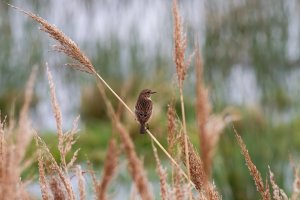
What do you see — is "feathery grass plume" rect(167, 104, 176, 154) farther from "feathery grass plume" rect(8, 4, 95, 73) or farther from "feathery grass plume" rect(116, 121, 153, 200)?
"feathery grass plume" rect(116, 121, 153, 200)

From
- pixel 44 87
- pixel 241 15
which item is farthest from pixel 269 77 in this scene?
pixel 44 87

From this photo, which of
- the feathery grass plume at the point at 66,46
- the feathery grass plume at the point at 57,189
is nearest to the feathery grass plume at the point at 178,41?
the feathery grass plume at the point at 66,46

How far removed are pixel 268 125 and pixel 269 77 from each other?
1.94ft

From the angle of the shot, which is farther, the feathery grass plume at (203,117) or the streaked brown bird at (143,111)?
the streaked brown bird at (143,111)

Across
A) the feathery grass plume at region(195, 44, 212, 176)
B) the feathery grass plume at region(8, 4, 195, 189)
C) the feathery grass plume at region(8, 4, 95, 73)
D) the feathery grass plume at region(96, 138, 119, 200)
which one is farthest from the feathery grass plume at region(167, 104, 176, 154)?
the feathery grass plume at region(96, 138, 119, 200)

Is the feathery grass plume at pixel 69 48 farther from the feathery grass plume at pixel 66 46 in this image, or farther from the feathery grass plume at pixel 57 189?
the feathery grass plume at pixel 57 189

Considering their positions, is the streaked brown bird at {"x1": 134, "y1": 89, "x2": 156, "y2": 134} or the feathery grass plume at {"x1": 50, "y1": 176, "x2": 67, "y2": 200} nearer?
the feathery grass plume at {"x1": 50, "y1": 176, "x2": 67, "y2": 200}

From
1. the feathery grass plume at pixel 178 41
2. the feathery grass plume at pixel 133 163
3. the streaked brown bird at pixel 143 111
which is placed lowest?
the streaked brown bird at pixel 143 111

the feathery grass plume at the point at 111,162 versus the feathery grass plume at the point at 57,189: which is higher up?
the feathery grass plume at the point at 111,162

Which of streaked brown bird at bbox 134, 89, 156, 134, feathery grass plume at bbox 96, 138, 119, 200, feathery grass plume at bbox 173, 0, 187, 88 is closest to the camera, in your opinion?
feathery grass plume at bbox 96, 138, 119, 200

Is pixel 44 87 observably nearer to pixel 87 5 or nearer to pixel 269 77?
pixel 87 5

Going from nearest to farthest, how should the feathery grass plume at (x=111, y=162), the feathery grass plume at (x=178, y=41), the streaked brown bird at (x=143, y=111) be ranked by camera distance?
1. the feathery grass plume at (x=111, y=162)
2. the feathery grass plume at (x=178, y=41)
3. the streaked brown bird at (x=143, y=111)

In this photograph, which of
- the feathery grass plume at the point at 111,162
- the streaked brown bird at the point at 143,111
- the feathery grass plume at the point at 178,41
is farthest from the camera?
the streaked brown bird at the point at 143,111

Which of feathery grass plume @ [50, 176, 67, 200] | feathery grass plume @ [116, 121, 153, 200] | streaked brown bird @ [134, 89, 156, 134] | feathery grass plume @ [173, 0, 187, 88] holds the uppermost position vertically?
feathery grass plume @ [173, 0, 187, 88]
